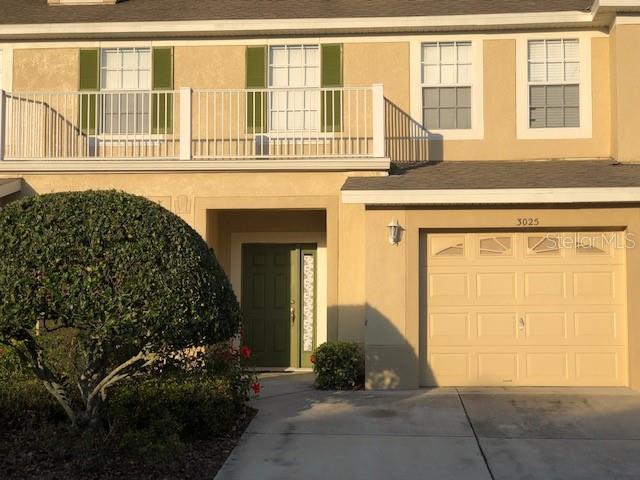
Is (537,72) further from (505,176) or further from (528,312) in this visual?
(528,312)

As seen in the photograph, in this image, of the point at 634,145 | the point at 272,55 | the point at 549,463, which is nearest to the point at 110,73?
the point at 272,55

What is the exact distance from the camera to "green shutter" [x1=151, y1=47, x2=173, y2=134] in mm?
12750

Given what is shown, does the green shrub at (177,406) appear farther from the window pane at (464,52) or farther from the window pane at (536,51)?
the window pane at (536,51)

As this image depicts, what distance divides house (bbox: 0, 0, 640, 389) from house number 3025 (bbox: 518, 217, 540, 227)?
7 cm

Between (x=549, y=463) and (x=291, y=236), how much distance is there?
681cm

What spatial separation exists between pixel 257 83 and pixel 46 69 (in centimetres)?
369

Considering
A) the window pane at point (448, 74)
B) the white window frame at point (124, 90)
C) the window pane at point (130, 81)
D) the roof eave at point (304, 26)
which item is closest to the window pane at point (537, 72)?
the roof eave at point (304, 26)

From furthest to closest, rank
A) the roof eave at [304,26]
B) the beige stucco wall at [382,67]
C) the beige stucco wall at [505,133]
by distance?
1. the beige stucco wall at [382,67]
2. the beige stucco wall at [505,133]
3. the roof eave at [304,26]

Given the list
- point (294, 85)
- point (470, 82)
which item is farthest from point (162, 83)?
point (470, 82)

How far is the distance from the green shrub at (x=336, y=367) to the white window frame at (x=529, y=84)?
473 centimetres

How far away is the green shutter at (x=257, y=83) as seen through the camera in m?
12.6

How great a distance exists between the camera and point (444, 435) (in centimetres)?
815

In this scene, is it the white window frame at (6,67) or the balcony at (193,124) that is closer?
the balcony at (193,124)

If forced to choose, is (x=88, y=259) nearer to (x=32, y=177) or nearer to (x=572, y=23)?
(x=32, y=177)
